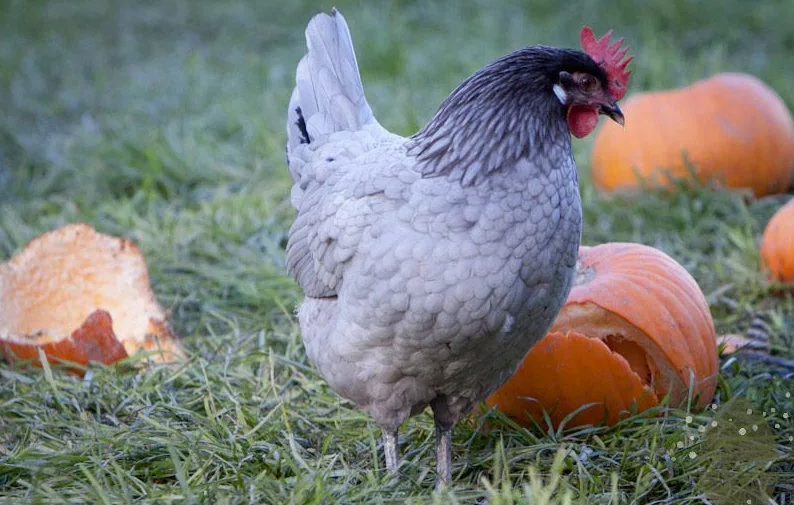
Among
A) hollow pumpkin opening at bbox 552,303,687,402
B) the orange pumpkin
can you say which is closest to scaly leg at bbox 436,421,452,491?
hollow pumpkin opening at bbox 552,303,687,402

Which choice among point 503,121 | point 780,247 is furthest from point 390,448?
point 780,247

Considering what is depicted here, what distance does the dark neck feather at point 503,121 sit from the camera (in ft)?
8.67

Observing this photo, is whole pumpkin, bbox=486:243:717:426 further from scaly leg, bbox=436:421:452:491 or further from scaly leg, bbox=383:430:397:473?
scaly leg, bbox=383:430:397:473

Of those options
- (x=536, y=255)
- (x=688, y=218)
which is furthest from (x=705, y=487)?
(x=688, y=218)

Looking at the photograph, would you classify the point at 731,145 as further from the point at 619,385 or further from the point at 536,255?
the point at 536,255

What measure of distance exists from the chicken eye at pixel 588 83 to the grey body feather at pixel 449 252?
0.30 ft

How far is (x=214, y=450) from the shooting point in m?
2.93

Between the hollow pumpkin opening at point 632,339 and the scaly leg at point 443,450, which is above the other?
the hollow pumpkin opening at point 632,339

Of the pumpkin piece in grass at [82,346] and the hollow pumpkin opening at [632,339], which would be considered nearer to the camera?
the hollow pumpkin opening at [632,339]

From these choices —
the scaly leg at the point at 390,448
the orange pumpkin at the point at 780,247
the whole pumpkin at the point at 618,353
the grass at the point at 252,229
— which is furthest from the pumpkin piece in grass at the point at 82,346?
the orange pumpkin at the point at 780,247

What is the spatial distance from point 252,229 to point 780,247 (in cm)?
246

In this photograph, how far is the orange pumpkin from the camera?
13.2 ft

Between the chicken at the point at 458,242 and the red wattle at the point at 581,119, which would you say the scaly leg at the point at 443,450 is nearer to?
the chicken at the point at 458,242

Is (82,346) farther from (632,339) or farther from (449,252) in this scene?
(632,339)
